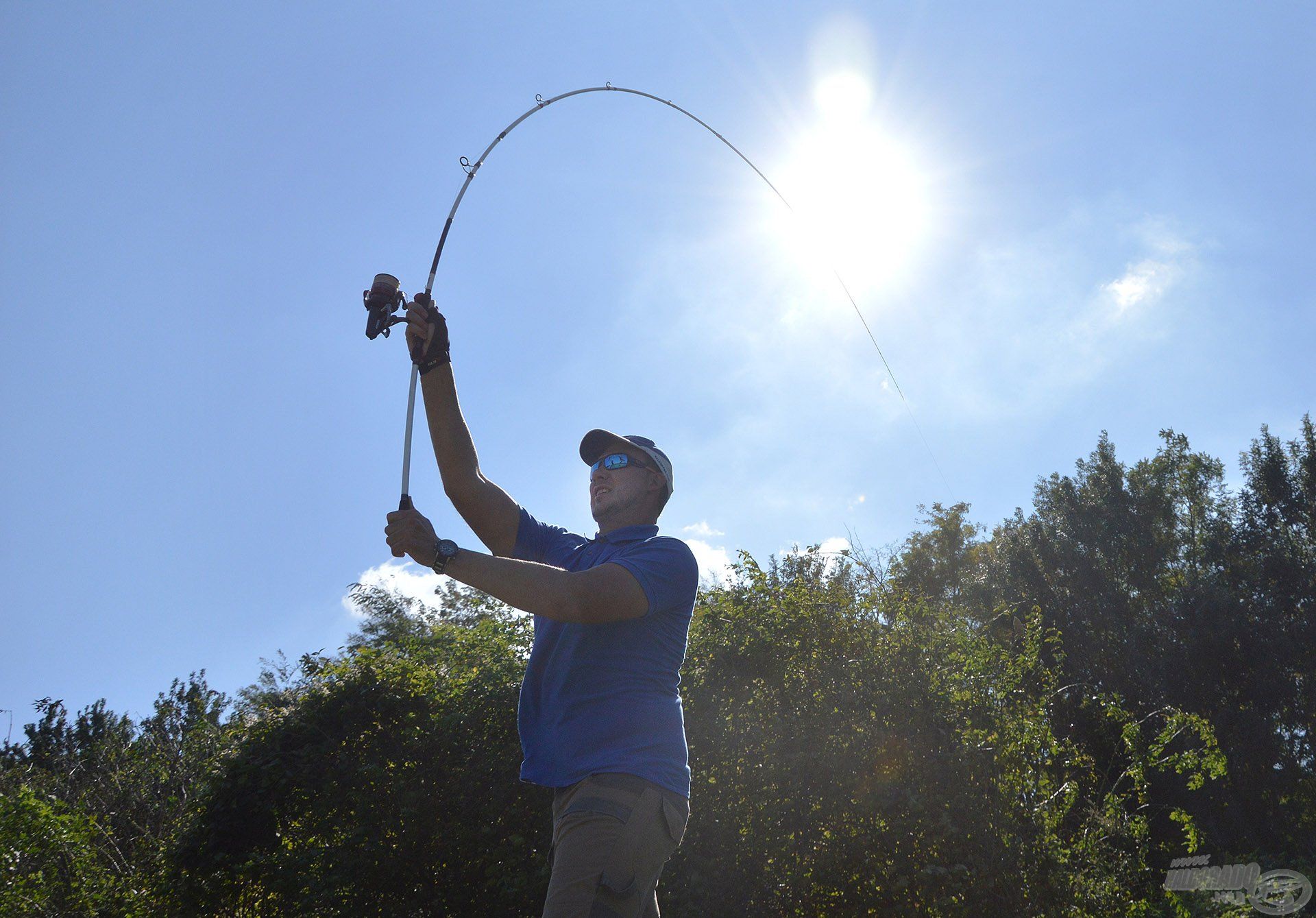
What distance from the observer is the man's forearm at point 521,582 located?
2.23 metres

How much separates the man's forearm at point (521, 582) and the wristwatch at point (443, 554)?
0.05ft

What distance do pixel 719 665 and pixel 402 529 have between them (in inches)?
157

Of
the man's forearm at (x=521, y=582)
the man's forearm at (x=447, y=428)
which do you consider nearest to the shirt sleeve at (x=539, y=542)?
the man's forearm at (x=447, y=428)

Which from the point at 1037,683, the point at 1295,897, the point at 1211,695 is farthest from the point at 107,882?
the point at 1211,695

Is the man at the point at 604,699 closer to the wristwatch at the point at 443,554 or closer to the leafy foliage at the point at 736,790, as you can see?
the wristwatch at the point at 443,554

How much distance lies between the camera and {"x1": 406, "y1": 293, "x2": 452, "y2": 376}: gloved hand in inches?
125

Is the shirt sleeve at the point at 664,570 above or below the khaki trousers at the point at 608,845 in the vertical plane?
above

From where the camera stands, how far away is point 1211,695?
23.3 meters

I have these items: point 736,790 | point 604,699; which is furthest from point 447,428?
point 736,790

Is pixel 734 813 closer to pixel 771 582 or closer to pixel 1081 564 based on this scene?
pixel 771 582

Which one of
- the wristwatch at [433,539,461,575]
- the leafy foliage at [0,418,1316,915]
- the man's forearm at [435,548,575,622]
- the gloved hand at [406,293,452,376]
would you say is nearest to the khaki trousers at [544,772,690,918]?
the man's forearm at [435,548,575,622]

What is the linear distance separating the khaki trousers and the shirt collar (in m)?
0.79

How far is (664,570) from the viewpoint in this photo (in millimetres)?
2473

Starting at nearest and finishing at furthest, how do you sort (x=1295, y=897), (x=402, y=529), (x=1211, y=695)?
(x=402, y=529)
(x=1295, y=897)
(x=1211, y=695)
